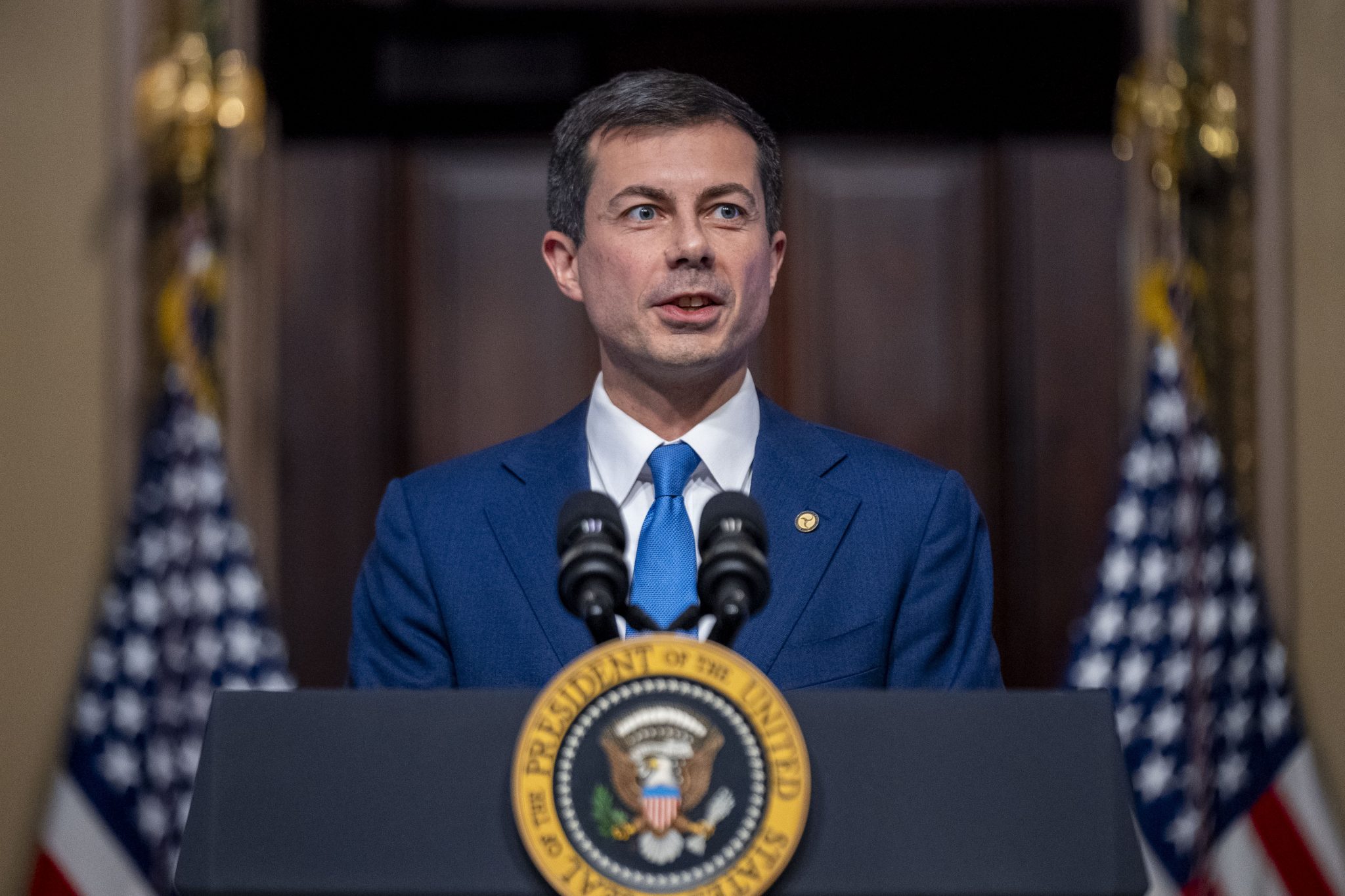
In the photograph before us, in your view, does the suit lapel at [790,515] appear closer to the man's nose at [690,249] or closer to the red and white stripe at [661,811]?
the man's nose at [690,249]

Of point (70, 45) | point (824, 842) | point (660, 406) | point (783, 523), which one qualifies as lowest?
point (824, 842)

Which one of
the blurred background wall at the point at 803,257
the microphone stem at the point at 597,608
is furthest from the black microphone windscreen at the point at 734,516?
the blurred background wall at the point at 803,257

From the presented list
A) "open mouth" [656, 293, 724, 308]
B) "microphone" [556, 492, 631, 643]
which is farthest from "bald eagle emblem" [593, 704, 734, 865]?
"open mouth" [656, 293, 724, 308]

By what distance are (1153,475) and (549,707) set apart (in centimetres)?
263

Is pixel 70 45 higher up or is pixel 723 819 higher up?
pixel 70 45

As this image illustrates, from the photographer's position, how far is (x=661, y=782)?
1.12m

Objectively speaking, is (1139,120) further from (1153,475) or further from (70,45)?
(70,45)

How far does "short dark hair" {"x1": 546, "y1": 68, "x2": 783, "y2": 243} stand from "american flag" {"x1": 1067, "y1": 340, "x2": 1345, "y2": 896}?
1.94 meters

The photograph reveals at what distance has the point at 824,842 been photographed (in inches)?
44.9

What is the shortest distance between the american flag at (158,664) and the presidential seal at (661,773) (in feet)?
7.81

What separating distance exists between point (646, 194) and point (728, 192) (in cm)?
9

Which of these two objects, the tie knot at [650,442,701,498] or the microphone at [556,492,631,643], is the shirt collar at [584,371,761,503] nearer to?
the tie knot at [650,442,701,498]

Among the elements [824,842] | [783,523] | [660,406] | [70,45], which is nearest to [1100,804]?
[824,842]

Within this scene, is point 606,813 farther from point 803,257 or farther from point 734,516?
point 803,257
